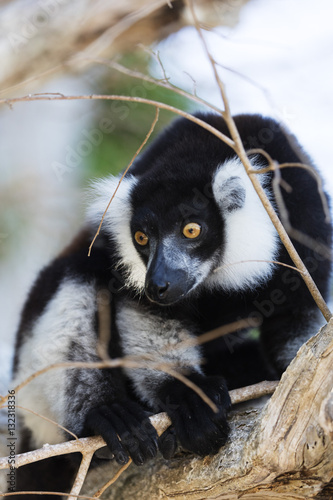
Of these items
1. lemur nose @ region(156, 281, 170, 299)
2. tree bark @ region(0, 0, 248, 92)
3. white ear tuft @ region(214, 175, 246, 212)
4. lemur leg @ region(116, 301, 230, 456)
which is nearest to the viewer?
lemur leg @ region(116, 301, 230, 456)

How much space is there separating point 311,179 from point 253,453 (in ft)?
6.84

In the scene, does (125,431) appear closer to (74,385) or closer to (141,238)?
(74,385)

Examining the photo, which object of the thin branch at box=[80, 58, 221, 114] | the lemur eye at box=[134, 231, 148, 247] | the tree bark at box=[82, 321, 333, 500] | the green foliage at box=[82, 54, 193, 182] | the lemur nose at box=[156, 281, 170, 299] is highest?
the green foliage at box=[82, 54, 193, 182]

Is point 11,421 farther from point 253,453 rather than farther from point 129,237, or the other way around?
point 253,453

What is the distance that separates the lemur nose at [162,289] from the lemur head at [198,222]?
0.18 metres

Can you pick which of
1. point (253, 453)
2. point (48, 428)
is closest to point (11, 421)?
point (48, 428)

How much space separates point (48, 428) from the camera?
397 cm

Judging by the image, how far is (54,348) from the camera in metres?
3.76

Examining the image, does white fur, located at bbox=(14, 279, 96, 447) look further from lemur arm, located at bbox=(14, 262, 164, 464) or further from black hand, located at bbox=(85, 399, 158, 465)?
black hand, located at bbox=(85, 399, 158, 465)

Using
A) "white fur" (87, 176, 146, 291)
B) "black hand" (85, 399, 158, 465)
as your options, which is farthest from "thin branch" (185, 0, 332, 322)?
"white fur" (87, 176, 146, 291)

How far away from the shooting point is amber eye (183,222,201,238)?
12.8 ft

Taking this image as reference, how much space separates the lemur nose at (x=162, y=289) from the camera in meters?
3.49

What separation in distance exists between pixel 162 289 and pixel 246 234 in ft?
2.73

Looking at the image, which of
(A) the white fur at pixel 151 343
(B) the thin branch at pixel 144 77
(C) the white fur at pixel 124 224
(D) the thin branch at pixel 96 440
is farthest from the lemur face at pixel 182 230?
(B) the thin branch at pixel 144 77
